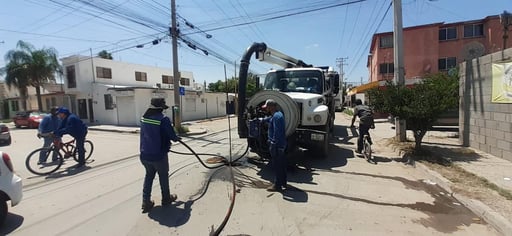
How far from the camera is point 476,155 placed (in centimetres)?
812

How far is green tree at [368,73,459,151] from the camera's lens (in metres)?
8.12

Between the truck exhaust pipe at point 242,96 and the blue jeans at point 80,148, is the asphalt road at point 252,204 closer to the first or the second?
the blue jeans at point 80,148

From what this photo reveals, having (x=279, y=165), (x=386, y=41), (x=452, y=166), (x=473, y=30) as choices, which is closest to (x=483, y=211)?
(x=452, y=166)

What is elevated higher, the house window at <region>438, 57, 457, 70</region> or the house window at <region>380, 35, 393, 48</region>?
the house window at <region>380, 35, 393, 48</region>

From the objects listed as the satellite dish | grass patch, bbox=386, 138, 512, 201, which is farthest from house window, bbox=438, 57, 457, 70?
grass patch, bbox=386, 138, 512, 201

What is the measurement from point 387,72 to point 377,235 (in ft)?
116

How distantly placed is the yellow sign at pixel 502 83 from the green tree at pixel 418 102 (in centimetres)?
93

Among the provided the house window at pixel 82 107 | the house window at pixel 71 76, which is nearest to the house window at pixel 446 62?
the house window at pixel 82 107

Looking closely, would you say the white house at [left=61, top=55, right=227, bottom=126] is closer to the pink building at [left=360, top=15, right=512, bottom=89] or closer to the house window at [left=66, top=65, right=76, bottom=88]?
the house window at [left=66, top=65, right=76, bottom=88]

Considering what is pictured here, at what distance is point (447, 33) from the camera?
33406 millimetres

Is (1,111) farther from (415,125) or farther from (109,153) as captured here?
(415,125)

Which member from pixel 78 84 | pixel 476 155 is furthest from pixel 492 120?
pixel 78 84

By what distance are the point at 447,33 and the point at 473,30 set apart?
2441mm

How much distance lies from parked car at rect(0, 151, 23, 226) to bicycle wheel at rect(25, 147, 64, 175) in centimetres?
351
